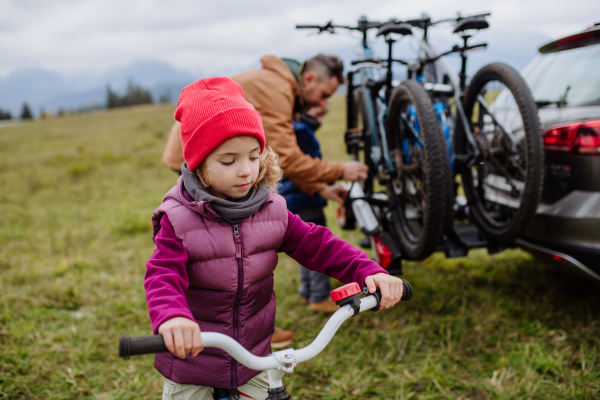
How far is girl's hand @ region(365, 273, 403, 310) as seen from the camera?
4.33 feet

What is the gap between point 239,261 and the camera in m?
1.48

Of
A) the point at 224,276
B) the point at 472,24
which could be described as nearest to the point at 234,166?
the point at 224,276

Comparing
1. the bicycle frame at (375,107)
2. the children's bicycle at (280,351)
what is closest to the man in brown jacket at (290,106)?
the bicycle frame at (375,107)

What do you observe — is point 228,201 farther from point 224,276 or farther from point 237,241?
point 224,276

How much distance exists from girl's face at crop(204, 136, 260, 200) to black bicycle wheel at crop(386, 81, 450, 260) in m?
1.28

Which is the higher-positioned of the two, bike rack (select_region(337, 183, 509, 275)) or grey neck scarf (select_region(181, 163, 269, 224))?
grey neck scarf (select_region(181, 163, 269, 224))

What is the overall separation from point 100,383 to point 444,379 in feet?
6.67

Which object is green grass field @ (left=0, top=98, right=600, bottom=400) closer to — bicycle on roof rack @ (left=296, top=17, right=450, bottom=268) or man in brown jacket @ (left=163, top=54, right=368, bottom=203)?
bicycle on roof rack @ (left=296, top=17, right=450, bottom=268)

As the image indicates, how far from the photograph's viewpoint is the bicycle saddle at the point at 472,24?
2772 mm

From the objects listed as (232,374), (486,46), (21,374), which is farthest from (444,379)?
(21,374)

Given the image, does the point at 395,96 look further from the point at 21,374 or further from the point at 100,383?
the point at 21,374

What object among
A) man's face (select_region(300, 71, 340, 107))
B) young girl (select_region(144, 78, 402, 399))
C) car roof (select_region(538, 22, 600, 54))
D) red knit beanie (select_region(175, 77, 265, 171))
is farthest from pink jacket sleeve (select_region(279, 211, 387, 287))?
car roof (select_region(538, 22, 600, 54))

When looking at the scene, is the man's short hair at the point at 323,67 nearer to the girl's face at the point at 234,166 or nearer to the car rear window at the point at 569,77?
the car rear window at the point at 569,77

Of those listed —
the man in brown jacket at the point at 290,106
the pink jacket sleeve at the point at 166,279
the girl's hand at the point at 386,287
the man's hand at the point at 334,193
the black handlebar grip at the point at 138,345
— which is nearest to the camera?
the black handlebar grip at the point at 138,345
